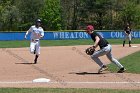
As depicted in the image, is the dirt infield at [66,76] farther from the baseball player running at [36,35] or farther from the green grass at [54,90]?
the baseball player running at [36,35]

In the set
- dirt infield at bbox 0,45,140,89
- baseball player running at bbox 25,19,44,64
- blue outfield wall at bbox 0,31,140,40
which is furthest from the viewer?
blue outfield wall at bbox 0,31,140,40

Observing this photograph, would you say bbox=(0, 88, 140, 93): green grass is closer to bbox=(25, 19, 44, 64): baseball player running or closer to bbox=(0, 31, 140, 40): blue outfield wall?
bbox=(25, 19, 44, 64): baseball player running

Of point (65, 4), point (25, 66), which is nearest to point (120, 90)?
point (25, 66)

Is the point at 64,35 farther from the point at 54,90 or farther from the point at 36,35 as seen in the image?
the point at 54,90

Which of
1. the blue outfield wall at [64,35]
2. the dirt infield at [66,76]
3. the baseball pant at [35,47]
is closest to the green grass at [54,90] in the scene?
the dirt infield at [66,76]

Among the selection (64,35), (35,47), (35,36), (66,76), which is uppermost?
(35,36)

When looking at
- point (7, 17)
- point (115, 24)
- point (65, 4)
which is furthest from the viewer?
point (65, 4)

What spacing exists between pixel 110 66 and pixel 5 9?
60.7 metres

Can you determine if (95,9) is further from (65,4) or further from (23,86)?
(23,86)

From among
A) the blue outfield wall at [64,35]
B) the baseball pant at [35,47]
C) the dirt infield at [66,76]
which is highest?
the baseball pant at [35,47]

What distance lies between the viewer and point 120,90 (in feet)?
35.9

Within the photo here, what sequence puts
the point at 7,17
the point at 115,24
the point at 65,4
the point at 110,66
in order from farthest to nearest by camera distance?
the point at 65,4
the point at 115,24
the point at 7,17
the point at 110,66

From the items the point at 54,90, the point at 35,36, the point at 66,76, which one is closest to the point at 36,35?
the point at 35,36

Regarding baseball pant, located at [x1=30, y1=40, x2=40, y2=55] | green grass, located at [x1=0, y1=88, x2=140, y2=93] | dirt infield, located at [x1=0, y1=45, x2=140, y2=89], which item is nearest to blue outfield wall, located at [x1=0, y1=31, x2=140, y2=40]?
baseball pant, located at [x1=30, y1=40, x2=40, y2=55]
